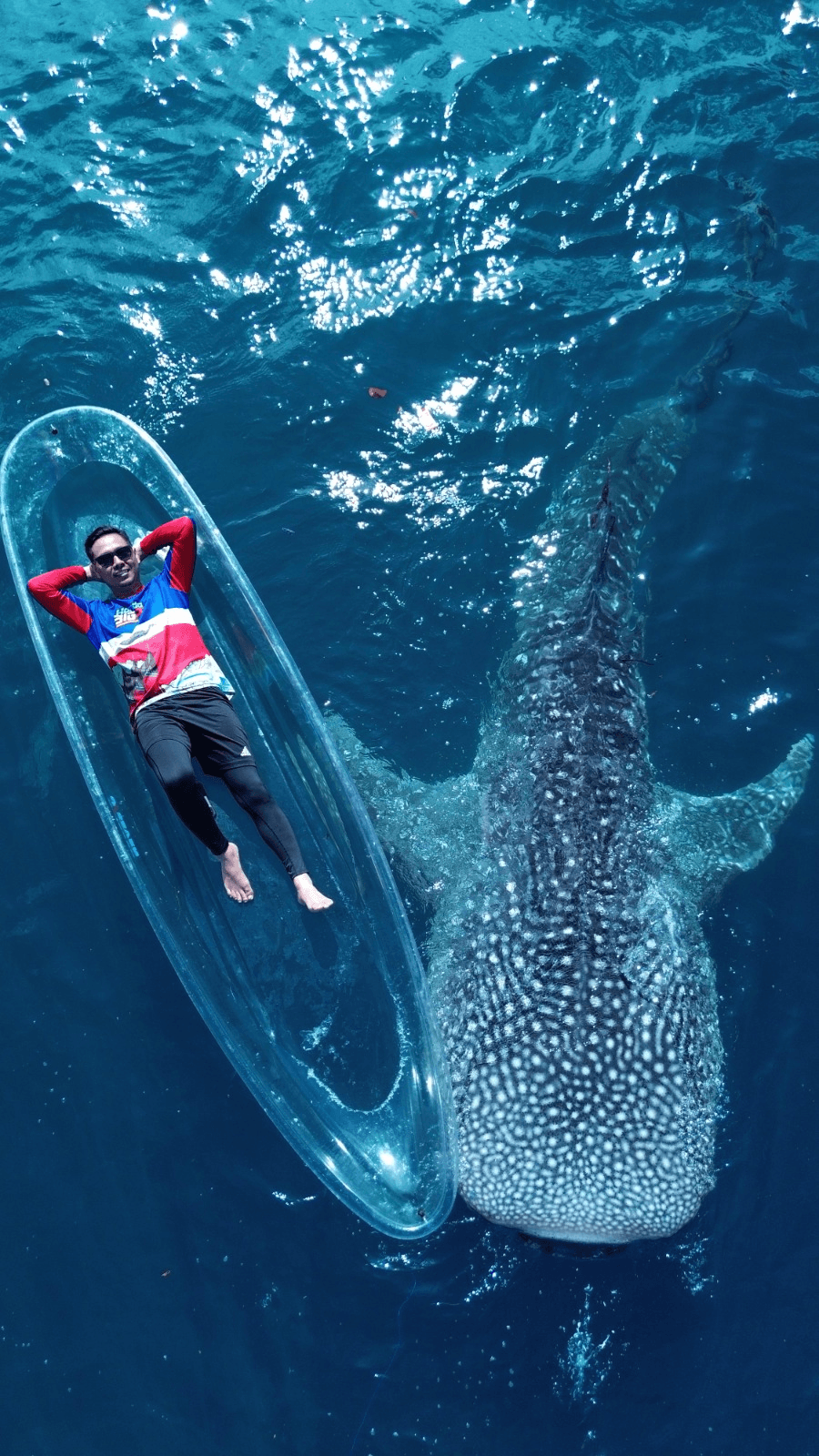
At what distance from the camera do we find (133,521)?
27.4ft

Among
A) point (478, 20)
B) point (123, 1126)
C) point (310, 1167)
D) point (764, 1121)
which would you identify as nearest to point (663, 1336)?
point (764, 1121)

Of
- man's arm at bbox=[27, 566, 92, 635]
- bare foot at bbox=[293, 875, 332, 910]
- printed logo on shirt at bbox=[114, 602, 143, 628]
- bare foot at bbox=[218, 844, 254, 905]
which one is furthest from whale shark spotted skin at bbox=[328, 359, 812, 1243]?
man's arm at bbox=[27, 566, 92, 635]

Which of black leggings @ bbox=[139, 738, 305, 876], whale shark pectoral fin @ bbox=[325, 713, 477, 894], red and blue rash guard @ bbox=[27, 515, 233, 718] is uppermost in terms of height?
red and blue rash guard @ bbox=[27, 515, 233, 718]

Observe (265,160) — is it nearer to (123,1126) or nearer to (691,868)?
(691,868)

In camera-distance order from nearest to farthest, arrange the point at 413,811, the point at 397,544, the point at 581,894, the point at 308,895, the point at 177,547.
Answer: the point at 581,894 → the point at 308,895 → the point at 177,547 → the point at 413,811 → the point at 397,544

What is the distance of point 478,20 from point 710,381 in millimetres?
5525

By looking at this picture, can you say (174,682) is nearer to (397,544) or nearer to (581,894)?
Result: (397,544)

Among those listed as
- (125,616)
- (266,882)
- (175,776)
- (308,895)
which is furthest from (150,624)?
(308,895)

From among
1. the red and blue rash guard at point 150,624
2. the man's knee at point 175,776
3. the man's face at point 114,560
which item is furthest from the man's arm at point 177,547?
the man's knee at point 175,776

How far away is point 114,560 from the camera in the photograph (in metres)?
6.86

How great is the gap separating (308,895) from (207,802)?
97 cm

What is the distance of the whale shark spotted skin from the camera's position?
5625 millimetres

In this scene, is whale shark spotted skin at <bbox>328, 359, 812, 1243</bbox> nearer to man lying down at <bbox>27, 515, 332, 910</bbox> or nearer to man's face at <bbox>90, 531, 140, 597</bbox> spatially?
man lying down at <bbox>27, 515, 332, 910</bbox>

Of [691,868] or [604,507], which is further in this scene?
[604,507]
